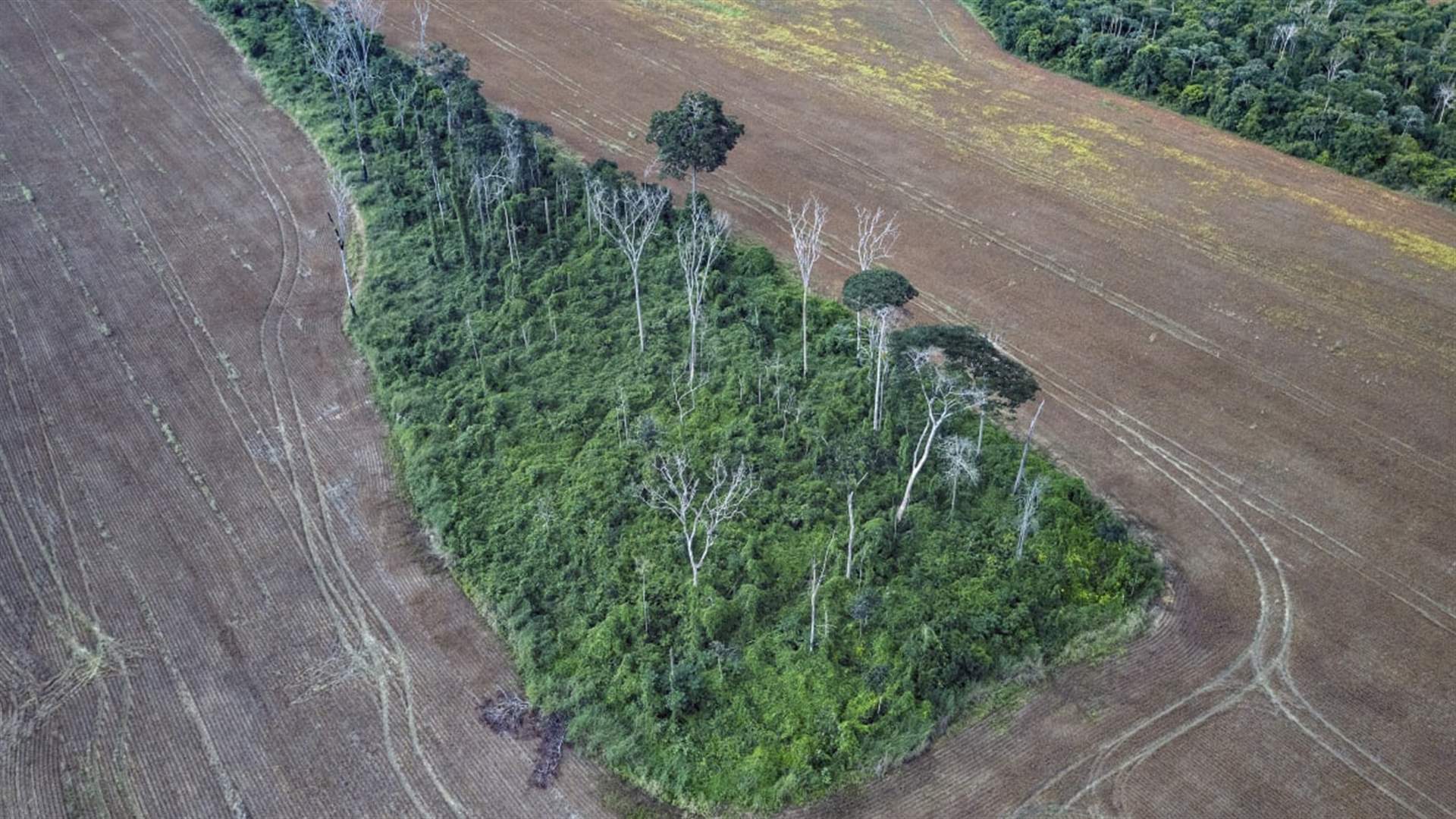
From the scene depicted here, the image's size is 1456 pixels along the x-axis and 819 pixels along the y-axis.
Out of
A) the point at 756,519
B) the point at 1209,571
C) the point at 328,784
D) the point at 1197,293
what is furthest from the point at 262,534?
the point at 1197,293

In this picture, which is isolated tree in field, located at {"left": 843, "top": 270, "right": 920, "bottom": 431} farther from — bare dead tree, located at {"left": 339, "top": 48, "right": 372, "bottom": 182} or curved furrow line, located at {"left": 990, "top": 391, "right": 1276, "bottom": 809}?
bare dead tree, located at {"left": 339, "top": 48, "right": 372, "bottom": 182}

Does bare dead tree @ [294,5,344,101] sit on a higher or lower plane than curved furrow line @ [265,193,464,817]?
higher

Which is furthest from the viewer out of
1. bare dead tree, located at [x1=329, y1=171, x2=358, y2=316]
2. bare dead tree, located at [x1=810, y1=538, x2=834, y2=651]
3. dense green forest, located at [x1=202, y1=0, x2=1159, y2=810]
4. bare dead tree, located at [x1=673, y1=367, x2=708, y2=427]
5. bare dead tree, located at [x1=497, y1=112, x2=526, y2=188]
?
bare dead tree, located at [x1=497, y1=112, x2=526, y2=188]

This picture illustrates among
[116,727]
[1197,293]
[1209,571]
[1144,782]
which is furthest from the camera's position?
[1197,293]

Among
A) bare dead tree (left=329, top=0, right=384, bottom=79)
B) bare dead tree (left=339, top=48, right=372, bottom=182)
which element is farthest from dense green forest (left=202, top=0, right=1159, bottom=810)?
bare dead tree (left=329, top=0, right=384, bottom=79)

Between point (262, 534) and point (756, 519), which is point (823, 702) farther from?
point (262, 534)
